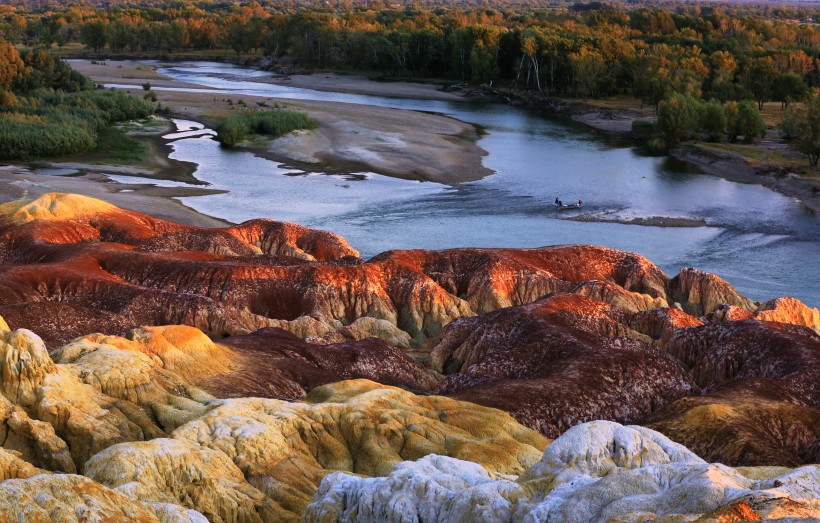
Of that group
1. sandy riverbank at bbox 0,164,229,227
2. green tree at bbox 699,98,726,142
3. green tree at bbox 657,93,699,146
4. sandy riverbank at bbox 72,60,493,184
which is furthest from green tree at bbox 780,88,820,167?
sandy riverbank at bbox 0,164,229,227

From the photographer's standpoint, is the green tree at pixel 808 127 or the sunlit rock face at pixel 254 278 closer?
the sunlit rock face at pixel 254 278

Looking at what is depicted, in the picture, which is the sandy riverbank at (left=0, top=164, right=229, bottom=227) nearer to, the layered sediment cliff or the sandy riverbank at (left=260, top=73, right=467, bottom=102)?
the layered sediment cliff

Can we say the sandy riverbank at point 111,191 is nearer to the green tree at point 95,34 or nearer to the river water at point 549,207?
the river water at point 549,207

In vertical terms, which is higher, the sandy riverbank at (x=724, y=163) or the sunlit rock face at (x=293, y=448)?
the sunlit rock face at (x=293, y=448)

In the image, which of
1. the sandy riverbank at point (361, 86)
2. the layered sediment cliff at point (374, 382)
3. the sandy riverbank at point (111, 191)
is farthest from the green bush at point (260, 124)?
the layered sediment cliff at point (374, 382)

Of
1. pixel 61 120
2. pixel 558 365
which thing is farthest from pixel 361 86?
pixel 558 365
